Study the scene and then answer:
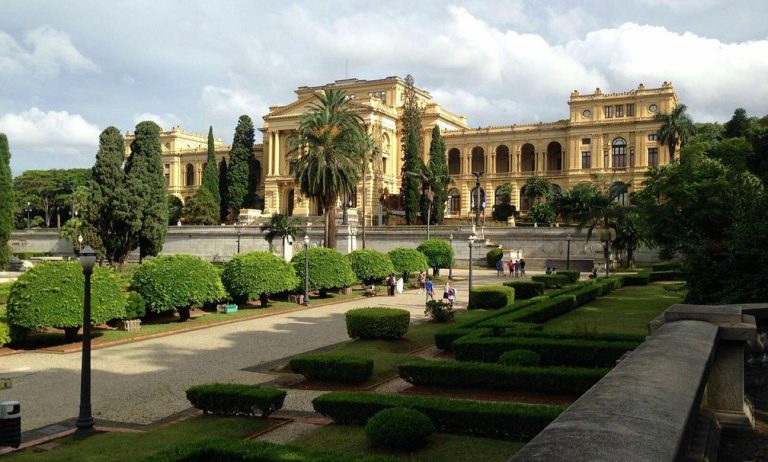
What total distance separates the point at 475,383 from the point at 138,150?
35.8 meters

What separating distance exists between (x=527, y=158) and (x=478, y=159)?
650cm

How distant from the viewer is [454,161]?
8994 cm

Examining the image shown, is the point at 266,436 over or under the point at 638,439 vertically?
under

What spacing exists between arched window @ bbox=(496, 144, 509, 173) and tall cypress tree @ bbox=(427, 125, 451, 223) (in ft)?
53.3

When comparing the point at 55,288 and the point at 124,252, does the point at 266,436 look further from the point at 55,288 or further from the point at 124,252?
the point at 124,252

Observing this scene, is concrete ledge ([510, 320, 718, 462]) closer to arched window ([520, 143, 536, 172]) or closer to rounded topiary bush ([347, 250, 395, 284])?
rounded topiary bush ([347, 250, 395, 284])

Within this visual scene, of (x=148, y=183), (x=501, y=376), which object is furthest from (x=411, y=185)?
(x=501, y=376)

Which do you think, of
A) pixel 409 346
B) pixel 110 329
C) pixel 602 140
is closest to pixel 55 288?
pixel 110 329

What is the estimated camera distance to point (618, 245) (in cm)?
4706

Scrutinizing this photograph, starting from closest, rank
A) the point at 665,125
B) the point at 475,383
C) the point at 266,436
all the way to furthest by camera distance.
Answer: the point at 266,436 → the point at 475,383 → the point at 665,125

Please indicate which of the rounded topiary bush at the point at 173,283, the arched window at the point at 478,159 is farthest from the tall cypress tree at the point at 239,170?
the rounded topiary bush at the point at 173,283

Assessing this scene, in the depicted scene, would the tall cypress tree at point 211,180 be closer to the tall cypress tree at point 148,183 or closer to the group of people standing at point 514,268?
the tall cypress tree at point 148,183

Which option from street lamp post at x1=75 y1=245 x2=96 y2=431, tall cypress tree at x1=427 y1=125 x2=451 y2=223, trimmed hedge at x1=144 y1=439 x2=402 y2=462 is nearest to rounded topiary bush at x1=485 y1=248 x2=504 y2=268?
tall cypress tree at x1=427 y1=125 x2=451 y2=223

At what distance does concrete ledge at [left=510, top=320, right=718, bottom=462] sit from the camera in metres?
3.25
